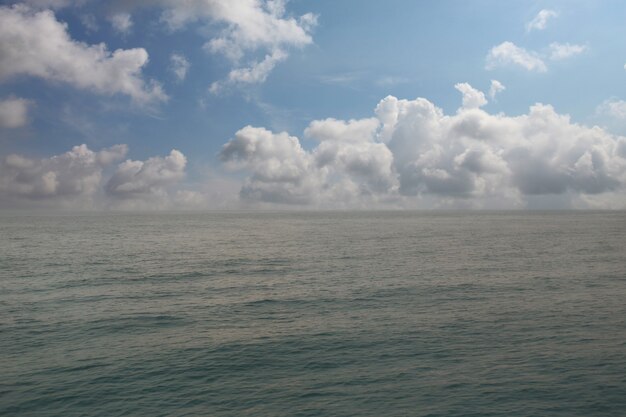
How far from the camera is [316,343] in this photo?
1350 inches

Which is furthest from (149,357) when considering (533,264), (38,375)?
(533,264)

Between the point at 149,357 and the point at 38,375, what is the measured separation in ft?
22.6

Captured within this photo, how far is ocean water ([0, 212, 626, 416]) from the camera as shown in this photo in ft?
81.5

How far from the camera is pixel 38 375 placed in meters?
28.5

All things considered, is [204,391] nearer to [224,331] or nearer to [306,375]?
[306,375]

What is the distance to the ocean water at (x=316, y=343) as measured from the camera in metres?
24.8

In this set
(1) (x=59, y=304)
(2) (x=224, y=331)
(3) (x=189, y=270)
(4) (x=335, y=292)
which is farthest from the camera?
(3) (x=189, y=270)

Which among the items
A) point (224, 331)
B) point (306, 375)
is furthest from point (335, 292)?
point (306, 375)

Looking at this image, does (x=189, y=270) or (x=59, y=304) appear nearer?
(x=59, y=304)

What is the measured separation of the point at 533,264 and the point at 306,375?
59.8m

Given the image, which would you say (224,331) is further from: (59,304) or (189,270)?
(189,270)

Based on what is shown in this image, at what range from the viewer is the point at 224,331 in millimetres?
37812

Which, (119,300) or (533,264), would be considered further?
(533,264)

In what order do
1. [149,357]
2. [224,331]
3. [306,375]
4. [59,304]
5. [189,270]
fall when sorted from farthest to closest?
[189,270], [59,304], [224,331], [149,357], [306,375]
